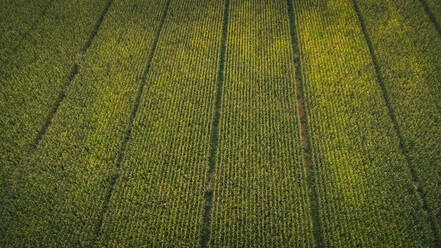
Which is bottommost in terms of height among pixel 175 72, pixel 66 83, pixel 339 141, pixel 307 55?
pixel 66 83

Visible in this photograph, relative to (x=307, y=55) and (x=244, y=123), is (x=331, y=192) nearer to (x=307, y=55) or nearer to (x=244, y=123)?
(x=244, y=123)

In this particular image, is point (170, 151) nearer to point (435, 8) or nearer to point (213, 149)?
point (213, 149)

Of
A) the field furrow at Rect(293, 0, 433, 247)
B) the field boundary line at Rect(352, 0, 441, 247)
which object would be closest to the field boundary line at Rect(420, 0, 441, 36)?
the field boundary line at Rect(352, 0, 441, 247)

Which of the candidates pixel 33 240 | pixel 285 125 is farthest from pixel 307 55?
pixel 33 240

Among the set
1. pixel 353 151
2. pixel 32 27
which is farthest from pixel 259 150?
pixel 32 27

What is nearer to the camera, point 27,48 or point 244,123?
point 244,123

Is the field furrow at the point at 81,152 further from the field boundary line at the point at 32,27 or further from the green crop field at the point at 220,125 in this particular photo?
the field boundary line at the point at 32,27

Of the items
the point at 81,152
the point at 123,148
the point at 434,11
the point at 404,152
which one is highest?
the point at 434,11

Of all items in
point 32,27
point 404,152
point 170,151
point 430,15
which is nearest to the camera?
point 404,152
